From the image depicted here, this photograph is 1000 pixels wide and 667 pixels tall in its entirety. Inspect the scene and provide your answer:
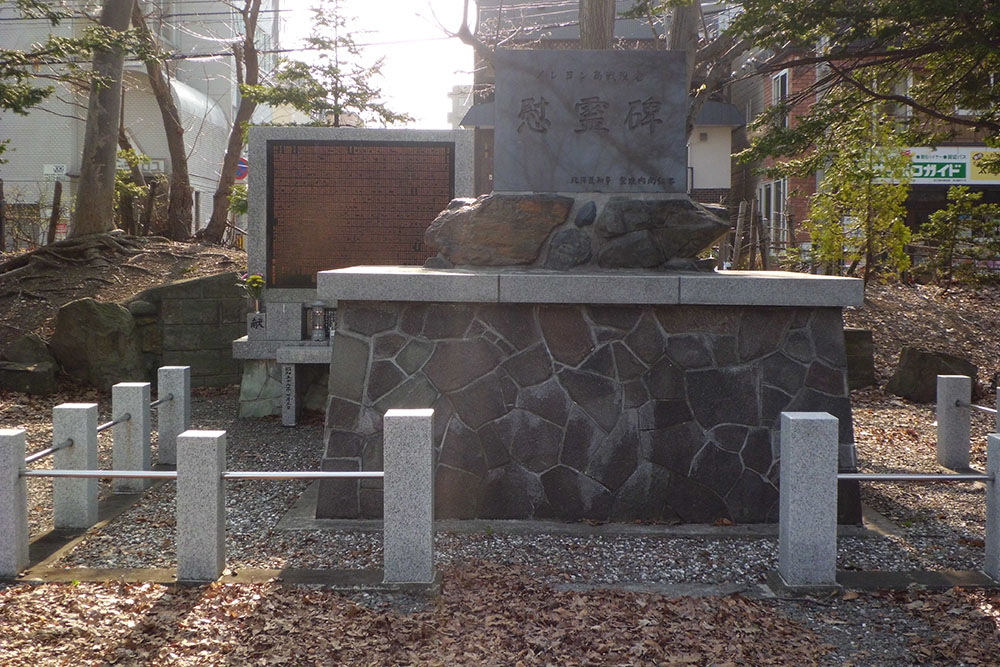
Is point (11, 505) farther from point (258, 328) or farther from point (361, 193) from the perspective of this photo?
point (361, 193)

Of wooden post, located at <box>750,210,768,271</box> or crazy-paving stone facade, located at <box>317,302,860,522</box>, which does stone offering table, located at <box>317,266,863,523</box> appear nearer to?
crazy-paving stone facade, located at <box>317,302,860,522</box>

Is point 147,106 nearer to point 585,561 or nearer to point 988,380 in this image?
point 988,380

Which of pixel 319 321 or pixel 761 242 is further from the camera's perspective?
pixel 761 242

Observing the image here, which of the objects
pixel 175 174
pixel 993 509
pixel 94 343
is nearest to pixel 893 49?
pixel 993 509

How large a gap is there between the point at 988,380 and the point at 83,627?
1133 centimetres

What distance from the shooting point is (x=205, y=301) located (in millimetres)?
12234

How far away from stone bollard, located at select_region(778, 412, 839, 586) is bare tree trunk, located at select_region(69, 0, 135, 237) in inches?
536

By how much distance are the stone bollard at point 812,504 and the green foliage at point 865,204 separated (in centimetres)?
983

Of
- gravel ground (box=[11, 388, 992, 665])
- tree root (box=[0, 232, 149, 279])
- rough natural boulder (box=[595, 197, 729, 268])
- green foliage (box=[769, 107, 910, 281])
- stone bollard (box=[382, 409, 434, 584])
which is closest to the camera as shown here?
gravel ground (box=[11, 388, 992, 665])

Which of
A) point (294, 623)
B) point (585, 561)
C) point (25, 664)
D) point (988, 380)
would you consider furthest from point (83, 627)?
point (988, 380)

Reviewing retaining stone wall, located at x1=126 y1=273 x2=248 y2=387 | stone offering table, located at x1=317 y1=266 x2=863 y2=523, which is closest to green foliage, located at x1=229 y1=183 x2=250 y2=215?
retaining stone wall, located at x1=126 y1=273 x2=248 y2=387

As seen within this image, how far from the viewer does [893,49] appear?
34.0 feet

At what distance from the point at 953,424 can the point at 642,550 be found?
4045mm

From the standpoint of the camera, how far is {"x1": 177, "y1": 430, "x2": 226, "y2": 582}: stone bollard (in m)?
4.77
